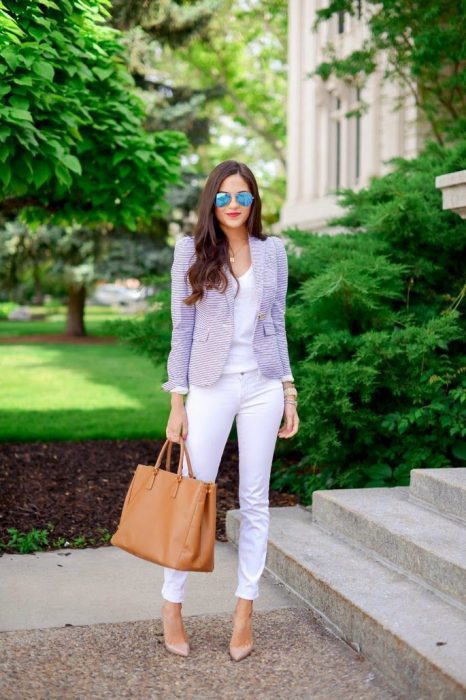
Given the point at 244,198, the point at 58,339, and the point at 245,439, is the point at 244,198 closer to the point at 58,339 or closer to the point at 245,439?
the point at 245,439

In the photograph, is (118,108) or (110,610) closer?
(110,610)

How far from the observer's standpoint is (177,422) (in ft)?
12.0

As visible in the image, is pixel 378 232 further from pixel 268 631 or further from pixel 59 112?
pixel 268 631

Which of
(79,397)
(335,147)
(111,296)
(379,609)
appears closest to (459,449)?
(379,609)

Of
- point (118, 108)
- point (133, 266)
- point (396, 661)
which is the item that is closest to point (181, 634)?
point (396, 661)

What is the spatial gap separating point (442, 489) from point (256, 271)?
1.99 metres

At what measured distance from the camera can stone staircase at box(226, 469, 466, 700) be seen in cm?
345

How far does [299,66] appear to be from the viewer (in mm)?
24438

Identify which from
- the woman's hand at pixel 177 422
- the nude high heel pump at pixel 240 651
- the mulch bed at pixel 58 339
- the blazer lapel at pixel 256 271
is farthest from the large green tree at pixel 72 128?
the mulch bed at pixel 58 339

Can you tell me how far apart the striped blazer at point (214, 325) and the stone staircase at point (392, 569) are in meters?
1.15

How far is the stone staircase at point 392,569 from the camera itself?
345 centimetres

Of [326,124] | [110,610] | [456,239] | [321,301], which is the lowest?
[110,610]

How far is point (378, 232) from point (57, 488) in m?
3.26

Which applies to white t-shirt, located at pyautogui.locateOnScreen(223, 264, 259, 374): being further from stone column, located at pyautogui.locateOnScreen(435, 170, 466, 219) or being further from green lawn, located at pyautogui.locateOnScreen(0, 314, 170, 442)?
green lawn, located at pyautogui.locateOnScreen(0, 314, 170, 442)
